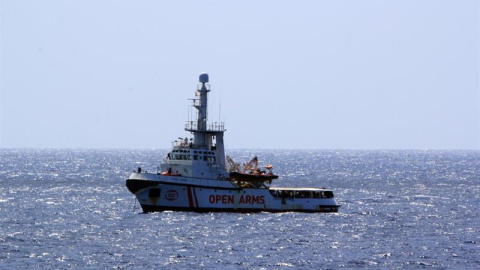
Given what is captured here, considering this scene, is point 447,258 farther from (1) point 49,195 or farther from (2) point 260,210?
(1) point 49,195

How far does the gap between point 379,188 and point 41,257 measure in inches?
3565

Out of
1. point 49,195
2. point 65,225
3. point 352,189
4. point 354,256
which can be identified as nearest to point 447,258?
point 354,256

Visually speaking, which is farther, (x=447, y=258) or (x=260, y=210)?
(x=260, y=210)

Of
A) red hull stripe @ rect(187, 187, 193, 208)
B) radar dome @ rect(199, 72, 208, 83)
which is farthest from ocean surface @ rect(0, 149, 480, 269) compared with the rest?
radar dome @ rect(199, 72, 208, 83)

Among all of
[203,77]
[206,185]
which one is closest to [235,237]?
[206,185]

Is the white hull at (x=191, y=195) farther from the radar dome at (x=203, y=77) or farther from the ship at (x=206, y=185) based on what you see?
the radar dome at (x=203, y=77)

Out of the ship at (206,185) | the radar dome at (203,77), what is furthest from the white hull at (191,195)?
the radar dome at (203,77)

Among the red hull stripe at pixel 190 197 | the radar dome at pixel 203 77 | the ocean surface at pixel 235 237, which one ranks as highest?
the radar dome at pixel 203 77

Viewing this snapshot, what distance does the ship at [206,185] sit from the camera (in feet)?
284

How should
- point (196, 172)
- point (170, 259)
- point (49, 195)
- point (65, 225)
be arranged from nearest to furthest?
point (170, 259)
point (65, 225)
point (196, 172)
point (49, 195)

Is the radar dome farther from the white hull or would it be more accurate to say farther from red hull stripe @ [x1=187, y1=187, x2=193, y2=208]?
red hull stripe @ [x1=187, y1=187, x2=193, y2=208]

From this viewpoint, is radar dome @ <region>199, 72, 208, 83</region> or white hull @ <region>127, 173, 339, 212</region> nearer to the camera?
white hull @ <region>127, 173, 339, 212</region>

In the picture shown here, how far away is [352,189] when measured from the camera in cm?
14225

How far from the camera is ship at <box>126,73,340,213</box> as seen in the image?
86438mm
